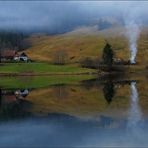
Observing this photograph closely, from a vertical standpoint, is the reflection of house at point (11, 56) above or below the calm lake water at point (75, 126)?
above

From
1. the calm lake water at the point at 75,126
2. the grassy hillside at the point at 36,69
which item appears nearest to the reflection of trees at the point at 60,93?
the calm lake water at the point at 75,126

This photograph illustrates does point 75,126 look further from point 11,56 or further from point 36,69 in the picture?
point 11,56

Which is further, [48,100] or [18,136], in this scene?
[48,100]

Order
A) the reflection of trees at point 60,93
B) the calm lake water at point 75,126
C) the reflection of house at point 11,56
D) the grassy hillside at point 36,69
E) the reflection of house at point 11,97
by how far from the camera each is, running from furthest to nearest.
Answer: the reflection of house at point 11,56
the grassy hillside at point 36,69
the reflection of trees at point 60,93
the reflection of house at point 11,97
the calm lake water at point 75,126

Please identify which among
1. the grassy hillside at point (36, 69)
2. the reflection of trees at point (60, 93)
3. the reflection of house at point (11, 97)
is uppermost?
the grassy hillside at point (36, 69)

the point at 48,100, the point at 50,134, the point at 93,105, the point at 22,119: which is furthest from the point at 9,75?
the point at 50,134

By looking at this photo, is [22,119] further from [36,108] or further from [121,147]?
[121,147]

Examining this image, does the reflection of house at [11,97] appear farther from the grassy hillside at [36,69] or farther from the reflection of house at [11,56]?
the reflection of house at [11,56]

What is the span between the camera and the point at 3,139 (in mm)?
24141

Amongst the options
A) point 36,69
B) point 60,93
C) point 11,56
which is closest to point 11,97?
point 60,93

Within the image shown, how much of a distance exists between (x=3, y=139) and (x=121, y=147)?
7.07m

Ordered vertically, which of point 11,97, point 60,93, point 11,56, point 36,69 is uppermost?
point 11,56

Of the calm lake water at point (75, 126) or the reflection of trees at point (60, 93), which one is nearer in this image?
the calm lake water at point (75, 126)

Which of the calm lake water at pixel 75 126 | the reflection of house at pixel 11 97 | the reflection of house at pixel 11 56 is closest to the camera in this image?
the calm lake water at pixel 75 126
